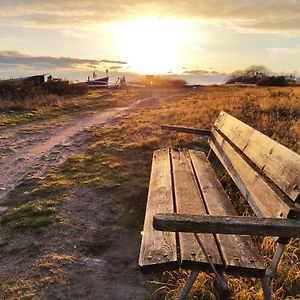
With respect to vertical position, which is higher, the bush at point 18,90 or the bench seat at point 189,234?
the bush at point 18,90

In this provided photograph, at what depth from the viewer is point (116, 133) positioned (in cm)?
1078

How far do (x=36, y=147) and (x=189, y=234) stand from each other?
22.8 feet

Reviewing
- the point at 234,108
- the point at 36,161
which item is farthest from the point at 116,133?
the point at 234,108

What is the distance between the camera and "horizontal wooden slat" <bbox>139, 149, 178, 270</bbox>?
2.72 metres

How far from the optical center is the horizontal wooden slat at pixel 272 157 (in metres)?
2.85

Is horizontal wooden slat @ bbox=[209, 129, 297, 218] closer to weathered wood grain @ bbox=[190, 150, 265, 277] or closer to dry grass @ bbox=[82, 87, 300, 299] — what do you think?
weathered wood grain @ bbox=[190, 150, 265, 277]

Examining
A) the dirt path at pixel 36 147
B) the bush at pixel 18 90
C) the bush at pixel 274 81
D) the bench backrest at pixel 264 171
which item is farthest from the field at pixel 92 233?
the bush at pixel 274 81

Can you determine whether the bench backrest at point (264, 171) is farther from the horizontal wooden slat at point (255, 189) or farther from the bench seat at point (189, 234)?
the bench seat at point (189, 234)

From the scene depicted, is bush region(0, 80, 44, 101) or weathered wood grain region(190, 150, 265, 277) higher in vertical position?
bush region(0, 80, 44, 101)

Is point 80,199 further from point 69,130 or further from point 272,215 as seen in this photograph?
point 69,130

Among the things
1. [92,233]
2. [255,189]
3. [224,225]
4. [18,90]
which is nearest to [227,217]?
[224,225]

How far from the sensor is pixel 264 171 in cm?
352

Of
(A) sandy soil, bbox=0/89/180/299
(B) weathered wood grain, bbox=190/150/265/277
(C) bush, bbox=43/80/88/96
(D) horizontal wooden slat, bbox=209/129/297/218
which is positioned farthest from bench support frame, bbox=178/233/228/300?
(C) bush, bbox=43/80/88/96

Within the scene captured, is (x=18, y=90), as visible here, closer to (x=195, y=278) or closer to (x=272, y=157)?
(x=272, y=157)
